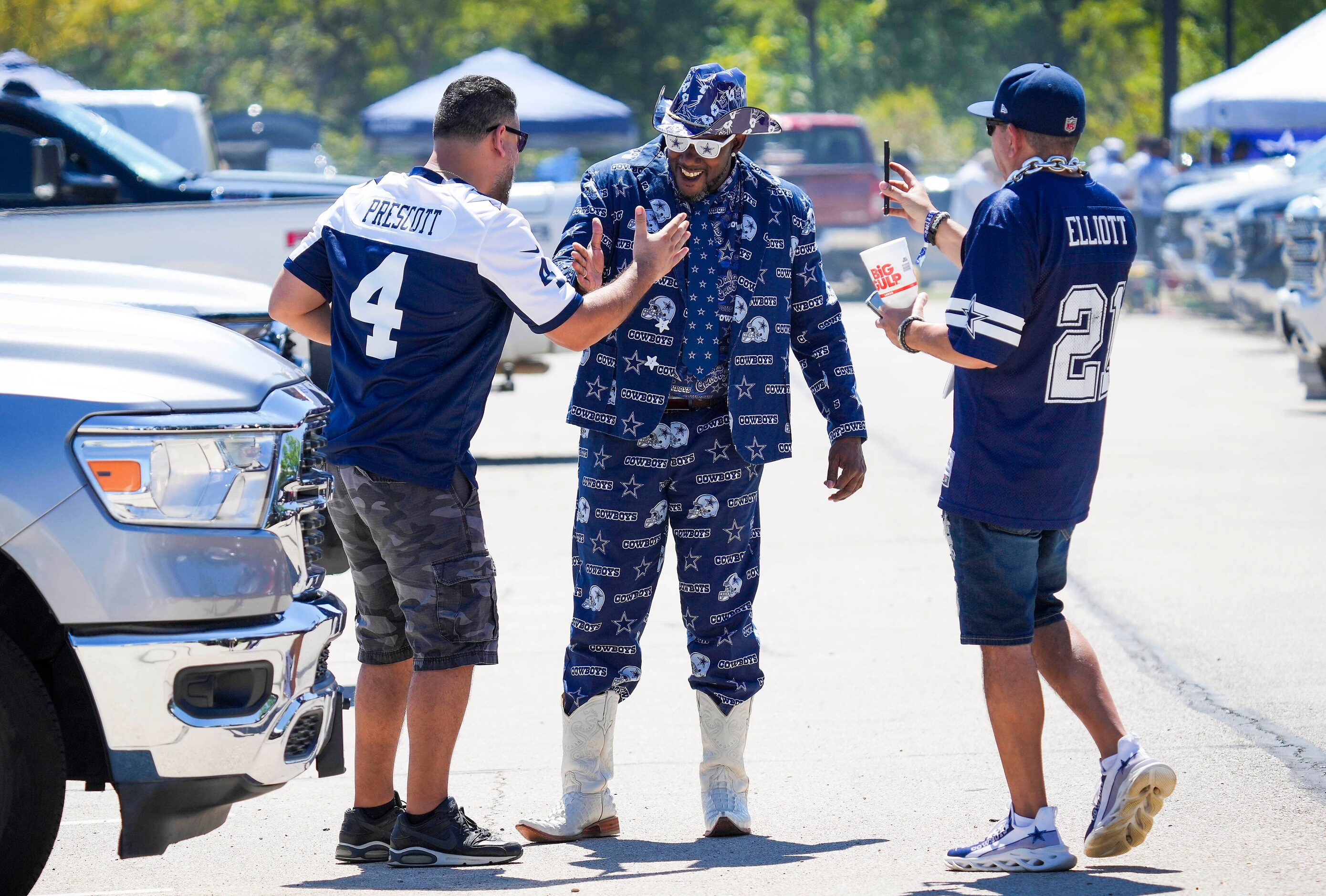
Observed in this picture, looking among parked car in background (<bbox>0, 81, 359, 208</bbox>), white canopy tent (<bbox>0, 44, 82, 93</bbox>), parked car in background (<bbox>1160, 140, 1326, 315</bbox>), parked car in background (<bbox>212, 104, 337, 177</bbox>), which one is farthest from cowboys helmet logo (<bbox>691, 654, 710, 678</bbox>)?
parked car in background (<bbox>212, 104, 337, 177</bbox>)

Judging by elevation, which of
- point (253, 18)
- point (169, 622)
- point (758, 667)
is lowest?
point (758, 667)

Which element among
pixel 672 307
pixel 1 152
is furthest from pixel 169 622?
pixel 1 152

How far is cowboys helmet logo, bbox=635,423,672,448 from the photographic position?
439 cm

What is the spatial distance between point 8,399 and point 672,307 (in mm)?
1717

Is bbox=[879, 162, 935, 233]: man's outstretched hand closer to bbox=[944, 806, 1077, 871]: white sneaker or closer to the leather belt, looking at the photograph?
the leather belt

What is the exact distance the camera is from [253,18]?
47.0 m

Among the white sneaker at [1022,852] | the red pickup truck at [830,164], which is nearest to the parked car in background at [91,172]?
the white sneaker at [1022,852]

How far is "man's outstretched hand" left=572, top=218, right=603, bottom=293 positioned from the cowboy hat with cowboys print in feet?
1.08

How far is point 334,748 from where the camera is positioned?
12.6 feet

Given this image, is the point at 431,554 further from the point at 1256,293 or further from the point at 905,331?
the point at 1256,293

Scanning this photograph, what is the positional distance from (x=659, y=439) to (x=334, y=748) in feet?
3.82

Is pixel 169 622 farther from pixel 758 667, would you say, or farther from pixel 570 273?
pixel 758 667

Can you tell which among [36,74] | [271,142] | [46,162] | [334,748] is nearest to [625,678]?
[334,748]

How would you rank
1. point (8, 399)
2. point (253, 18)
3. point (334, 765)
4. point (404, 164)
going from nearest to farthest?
point (8, 399) → point (334, 765) → point (404, 164) → point (253, 18)
